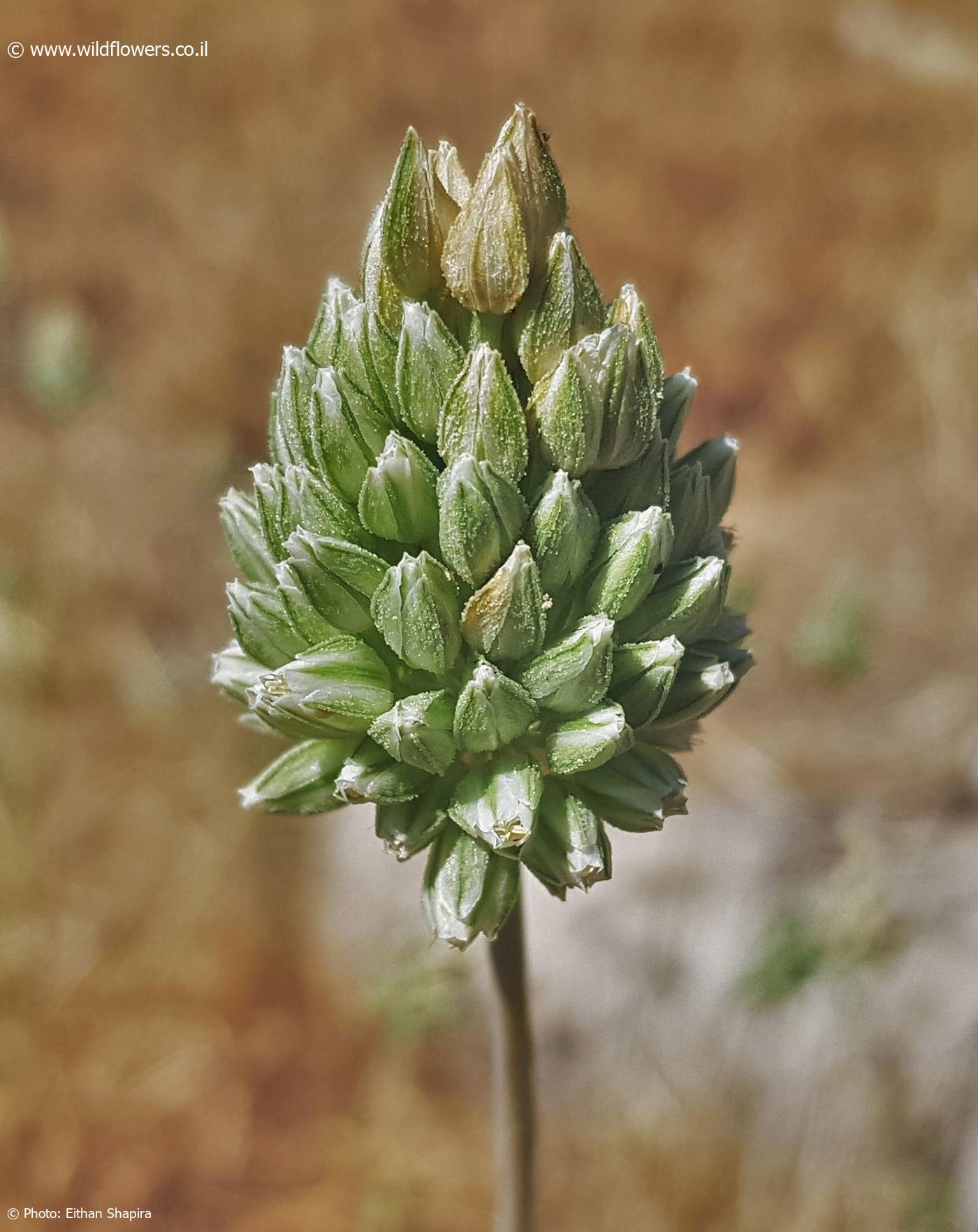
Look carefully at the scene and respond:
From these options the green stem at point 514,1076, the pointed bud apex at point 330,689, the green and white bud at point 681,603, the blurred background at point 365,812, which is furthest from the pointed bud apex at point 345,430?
the blurred background at point 365,812

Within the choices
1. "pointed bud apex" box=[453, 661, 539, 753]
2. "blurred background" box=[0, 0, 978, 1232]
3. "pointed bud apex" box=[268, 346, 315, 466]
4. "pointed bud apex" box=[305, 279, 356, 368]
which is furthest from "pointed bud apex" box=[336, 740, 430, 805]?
"blurred background" box=[0, 0, 978, 1232]

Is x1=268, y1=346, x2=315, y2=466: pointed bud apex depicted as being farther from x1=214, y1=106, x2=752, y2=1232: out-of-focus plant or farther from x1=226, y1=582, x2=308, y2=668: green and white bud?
x1=226, y1=582, x2=308, y2=668: green and white bud

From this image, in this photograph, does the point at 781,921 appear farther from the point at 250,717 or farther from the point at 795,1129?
the point at 250,717

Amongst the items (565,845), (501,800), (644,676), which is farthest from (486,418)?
(565,845)

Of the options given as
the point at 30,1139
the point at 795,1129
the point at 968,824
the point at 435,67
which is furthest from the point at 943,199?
the point at 30,1139

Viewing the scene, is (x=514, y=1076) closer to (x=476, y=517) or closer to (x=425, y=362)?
→ (x=476, y=517)

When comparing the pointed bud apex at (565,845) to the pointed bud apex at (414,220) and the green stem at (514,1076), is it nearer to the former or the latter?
the green stem at (514,1076)
